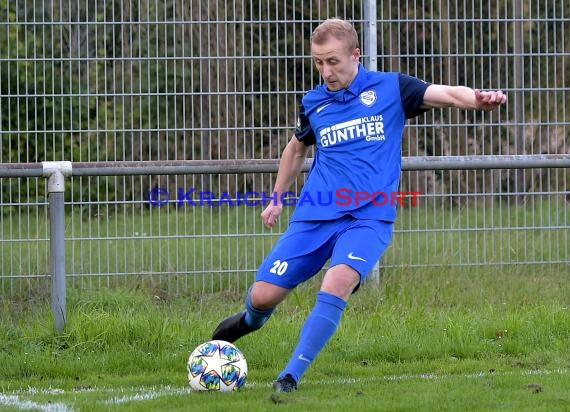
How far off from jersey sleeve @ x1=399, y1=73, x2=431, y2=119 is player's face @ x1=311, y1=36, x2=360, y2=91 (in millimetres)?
282

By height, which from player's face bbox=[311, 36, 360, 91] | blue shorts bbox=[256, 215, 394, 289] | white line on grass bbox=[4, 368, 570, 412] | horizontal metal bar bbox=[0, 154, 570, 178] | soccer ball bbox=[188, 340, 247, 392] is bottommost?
white line on grass bbox=[4, 368, 570, 412]

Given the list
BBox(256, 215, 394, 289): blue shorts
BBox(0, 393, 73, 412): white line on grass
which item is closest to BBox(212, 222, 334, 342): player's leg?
BBox(256, 215, 394, 289): blue shorts

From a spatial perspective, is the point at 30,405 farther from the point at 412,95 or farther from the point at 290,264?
the point at 412,95

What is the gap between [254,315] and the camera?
248 inches

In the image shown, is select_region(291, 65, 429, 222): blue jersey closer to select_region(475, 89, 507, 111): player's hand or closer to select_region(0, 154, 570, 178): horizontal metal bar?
select_region(475, 89, 507, 111): player's hand

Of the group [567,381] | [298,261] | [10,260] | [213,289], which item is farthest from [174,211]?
[567,381]

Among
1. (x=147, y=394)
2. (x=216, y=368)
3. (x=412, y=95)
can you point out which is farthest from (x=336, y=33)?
(x=147, y=394)

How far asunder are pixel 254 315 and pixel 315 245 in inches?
22.0

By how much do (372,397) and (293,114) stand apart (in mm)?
3556

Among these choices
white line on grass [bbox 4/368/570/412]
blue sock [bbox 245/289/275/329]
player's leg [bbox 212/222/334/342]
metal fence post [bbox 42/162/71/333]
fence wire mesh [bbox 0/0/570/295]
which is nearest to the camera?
white line on grass [bbox 4/368/570/412]

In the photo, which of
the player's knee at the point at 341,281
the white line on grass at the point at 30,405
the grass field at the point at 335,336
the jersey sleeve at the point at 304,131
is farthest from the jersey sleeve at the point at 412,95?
the white line on grass at the point at 30,405

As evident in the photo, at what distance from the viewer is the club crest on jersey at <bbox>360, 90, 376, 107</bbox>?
240 inches

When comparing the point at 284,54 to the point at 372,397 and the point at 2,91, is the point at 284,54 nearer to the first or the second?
the point at 2,91

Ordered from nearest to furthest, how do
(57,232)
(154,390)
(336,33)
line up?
1. (336,33)
2. (154,390)
3. (57,232)
